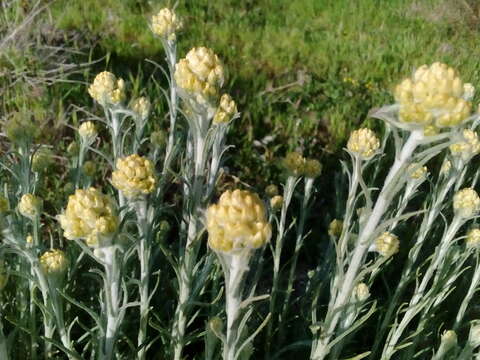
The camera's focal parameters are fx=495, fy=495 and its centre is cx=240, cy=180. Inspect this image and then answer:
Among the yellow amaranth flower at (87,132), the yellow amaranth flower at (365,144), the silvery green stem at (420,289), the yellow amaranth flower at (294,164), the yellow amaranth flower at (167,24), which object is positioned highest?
the yellow amaranth flower at (167,24)

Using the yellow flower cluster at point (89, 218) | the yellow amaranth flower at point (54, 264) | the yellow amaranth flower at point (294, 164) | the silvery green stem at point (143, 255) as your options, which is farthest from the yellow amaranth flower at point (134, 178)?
the yellow amaranth flower at point (294, 164)

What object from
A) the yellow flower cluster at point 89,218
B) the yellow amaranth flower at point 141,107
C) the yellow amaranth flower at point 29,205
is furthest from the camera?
the yellow amaranth flower at point 141,107

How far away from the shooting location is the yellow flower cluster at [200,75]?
122 centimetres

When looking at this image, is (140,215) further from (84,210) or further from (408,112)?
(408,112)

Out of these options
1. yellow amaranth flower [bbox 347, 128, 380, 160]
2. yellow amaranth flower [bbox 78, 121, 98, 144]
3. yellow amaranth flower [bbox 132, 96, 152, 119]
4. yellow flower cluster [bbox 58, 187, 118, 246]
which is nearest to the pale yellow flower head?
yellow amaranth flower [bbox 347, 128, 380, 160]

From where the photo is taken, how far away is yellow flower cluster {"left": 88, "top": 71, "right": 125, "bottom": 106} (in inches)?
64.8

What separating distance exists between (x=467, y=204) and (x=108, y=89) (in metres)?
1.28

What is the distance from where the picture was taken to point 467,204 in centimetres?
170

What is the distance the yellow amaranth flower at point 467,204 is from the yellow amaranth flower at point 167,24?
3.81 feet

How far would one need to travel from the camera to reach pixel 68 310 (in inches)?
70.8

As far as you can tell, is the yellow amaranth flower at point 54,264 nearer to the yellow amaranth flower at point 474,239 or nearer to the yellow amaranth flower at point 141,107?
the yellow amaranth flower at point 141,107

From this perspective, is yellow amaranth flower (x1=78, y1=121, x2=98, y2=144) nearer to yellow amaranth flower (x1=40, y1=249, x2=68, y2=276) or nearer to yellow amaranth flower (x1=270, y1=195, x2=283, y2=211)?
yellow amaranth flower (x1=40, y1=249, x2=68, y2=276)

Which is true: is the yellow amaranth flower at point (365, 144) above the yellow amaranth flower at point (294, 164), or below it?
above

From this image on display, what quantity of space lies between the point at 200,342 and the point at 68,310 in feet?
1.82
